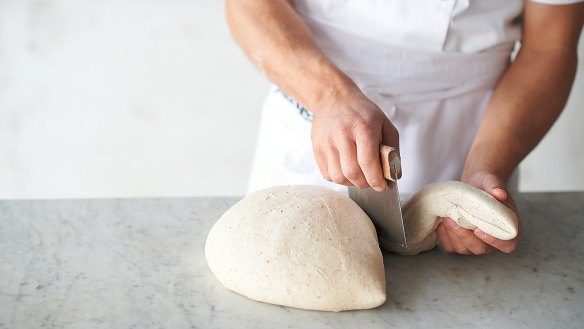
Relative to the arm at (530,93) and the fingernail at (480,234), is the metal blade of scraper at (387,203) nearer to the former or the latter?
the fingernail at (480,234)

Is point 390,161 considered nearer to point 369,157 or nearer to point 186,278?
point 369,157

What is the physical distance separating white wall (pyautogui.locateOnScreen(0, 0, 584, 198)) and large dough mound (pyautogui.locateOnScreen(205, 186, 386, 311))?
1760 mm

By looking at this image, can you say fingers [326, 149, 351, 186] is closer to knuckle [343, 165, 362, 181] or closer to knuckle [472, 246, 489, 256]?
knuckle [343, 165, 362, 181]

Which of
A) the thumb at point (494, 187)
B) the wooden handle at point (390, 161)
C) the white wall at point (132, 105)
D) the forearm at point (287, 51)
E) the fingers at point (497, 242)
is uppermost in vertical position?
the forearm at point (287, 51)

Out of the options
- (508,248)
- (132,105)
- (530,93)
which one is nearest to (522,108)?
(530,93)

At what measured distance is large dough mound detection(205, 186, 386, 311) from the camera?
1038 mm

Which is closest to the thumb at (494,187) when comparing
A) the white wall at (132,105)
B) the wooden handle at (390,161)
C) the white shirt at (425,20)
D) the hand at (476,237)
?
the hand at (476,237)

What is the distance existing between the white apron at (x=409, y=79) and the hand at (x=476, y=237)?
28cm

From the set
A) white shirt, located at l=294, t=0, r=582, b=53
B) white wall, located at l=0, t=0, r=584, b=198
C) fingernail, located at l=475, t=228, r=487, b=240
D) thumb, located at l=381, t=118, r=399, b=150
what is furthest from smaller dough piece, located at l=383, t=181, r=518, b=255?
white wall, located at l=0, t=0, r=584, b=198

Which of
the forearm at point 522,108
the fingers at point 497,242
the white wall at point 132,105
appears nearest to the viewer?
the fingers at point 497,242

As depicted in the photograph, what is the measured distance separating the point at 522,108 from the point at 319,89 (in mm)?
473

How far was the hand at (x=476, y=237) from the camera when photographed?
1.15 m

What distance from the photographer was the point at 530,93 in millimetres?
1439

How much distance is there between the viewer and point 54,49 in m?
2.80
